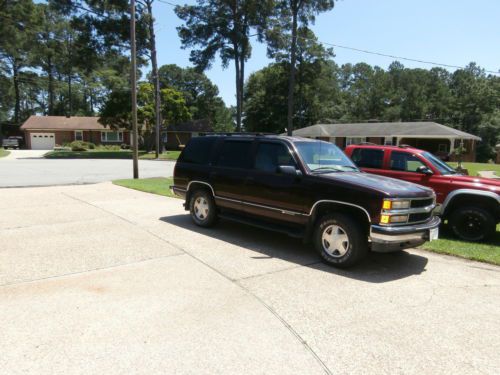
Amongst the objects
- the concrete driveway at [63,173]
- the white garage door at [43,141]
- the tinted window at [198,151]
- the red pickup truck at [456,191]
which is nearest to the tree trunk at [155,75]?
the concrete driveway at [63,173]

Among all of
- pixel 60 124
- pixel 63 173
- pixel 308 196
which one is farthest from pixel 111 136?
pixel 308 196

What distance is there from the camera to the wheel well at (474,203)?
7113mm

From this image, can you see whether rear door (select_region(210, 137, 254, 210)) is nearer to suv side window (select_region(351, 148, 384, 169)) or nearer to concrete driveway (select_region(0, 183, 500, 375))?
concrete driveway (select_region(0, 183, 500, 375))

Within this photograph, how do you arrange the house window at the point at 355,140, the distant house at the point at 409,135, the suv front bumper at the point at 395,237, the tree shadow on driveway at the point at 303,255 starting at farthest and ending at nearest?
the house window at the point at 355,140, the distant house at the point at 409,135, the tree shadow on driveway at the point at 303,255, the suv front bumper at the point at 395,237

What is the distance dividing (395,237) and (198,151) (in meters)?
4.44

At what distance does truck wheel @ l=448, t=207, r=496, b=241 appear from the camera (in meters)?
7.09

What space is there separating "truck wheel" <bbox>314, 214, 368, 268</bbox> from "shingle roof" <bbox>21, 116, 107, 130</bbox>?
54.3 m

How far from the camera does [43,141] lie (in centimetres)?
5384

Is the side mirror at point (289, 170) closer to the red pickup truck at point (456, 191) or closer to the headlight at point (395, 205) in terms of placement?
the headlight at point (395, 205)

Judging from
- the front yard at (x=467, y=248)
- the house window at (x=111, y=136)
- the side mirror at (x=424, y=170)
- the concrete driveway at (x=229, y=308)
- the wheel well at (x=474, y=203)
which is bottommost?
the concrete driveway at (x=229, y=308)

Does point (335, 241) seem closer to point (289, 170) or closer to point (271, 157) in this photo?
point (289, 170)

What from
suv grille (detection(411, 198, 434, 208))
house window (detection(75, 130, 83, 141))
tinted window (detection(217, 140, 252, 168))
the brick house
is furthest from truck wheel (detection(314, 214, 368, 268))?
house window (detection(75, 130, 83, 141))

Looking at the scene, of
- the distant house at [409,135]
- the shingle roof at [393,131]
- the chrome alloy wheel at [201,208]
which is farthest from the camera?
the distant house at [409,135]

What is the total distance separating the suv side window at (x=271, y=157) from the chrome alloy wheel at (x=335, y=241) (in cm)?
131
